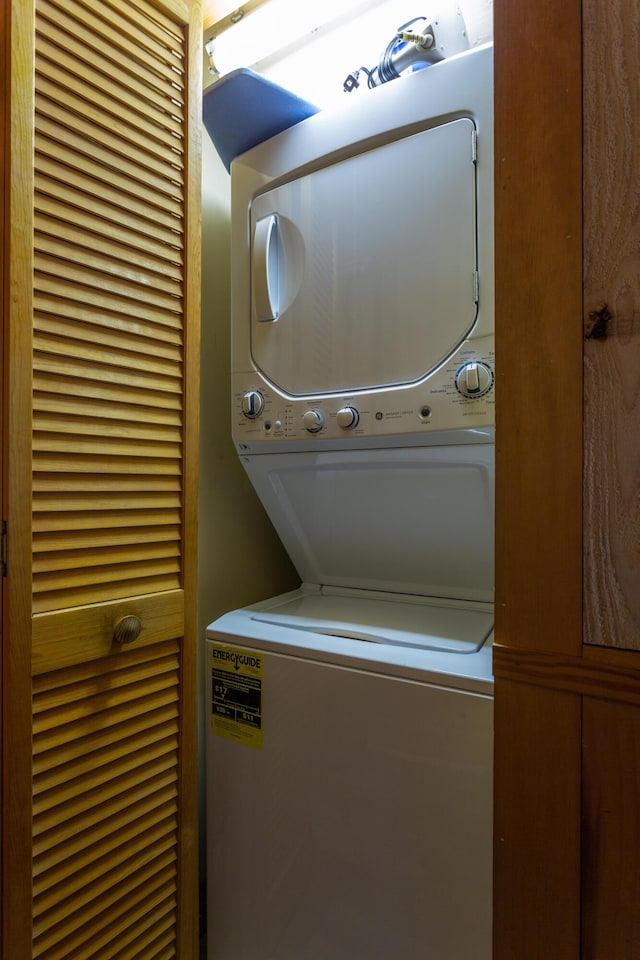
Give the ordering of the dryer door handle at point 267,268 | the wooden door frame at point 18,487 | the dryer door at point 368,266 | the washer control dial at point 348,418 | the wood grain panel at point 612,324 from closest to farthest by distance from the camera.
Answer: the wood grain panel at point 612,324 < the wooden door frame at point 18,487 < the dryer door at point 368,266 < the washer control dial at point 348,418 < the dryer door handle at point 267,268

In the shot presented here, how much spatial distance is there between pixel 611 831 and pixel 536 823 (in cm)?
8

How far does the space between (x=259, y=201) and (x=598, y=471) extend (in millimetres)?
1203

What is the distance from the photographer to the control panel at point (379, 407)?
1059 millimetres

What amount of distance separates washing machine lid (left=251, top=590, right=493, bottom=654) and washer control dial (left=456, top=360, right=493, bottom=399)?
52 centimetres

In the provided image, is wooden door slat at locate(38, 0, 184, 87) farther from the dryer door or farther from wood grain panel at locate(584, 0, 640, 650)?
wood grain panel at locate(584, 0, 640, 650)

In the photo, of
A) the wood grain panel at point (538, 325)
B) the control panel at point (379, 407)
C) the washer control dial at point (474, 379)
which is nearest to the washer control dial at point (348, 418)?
the control panel at point (379, 407)

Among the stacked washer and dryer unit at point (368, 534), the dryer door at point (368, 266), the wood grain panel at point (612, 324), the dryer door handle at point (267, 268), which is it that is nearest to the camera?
the wood grain panel at point (612, 324)

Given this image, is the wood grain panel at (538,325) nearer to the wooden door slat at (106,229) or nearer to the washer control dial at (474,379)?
the washer control dial at (474,379)

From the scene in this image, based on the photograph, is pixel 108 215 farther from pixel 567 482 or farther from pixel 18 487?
pixel 567 482

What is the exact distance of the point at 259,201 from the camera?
140 centimetres

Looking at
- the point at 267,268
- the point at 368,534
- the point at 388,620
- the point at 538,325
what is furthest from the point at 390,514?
the point at 538,325

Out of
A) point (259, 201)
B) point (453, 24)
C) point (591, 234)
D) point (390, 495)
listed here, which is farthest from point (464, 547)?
point (453, 24)

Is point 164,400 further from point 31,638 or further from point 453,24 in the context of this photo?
point 453,24

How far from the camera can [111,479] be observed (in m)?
1.07
